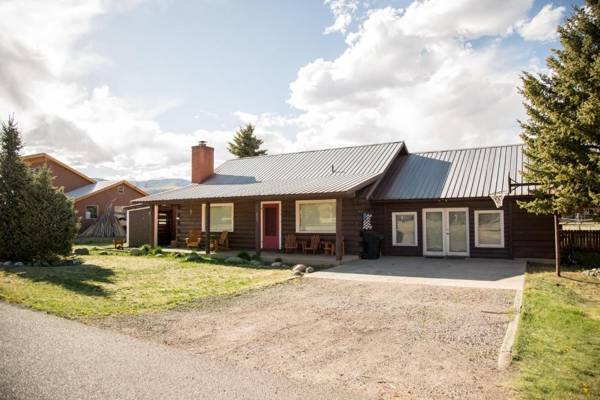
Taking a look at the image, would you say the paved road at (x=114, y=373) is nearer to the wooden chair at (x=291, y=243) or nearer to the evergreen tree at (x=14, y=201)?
the evergreen tree at (x=14, y=201)

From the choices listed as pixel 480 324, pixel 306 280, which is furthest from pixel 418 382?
pixel 306 280

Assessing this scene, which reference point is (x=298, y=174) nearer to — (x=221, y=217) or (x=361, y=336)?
(x=221, y=217)

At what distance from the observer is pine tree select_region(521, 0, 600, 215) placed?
32.9 ft

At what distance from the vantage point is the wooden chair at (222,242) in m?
18.8

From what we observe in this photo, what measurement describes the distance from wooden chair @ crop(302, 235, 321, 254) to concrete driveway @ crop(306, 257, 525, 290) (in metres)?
2.40

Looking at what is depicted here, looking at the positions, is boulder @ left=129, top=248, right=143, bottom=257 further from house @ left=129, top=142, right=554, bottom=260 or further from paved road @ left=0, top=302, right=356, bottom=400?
paved road @ left=0, top=302, right=356, bottom=400

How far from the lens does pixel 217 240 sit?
757 inches

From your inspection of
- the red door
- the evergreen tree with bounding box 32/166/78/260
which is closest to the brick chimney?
the red door

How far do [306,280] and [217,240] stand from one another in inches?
357

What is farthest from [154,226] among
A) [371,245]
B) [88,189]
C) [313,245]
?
[88,189]

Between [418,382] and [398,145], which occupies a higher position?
[398,145]

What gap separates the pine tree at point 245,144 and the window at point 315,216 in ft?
90.1

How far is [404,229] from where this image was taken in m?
16.8

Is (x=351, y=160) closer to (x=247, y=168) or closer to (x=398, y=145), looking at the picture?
(x=398, y=145)
